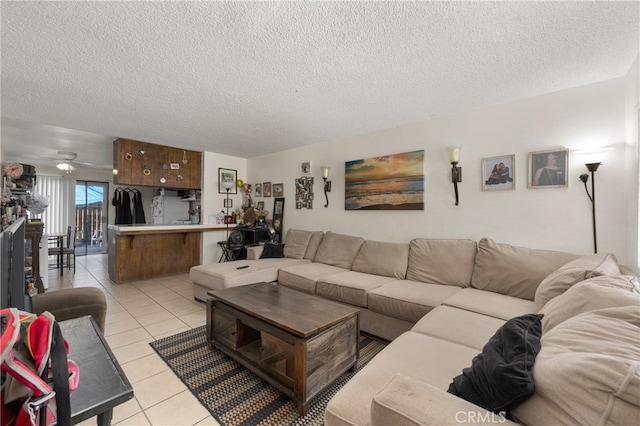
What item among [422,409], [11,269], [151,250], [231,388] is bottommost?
[231,388]

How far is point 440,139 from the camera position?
310cm

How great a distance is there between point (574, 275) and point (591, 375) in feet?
4.62

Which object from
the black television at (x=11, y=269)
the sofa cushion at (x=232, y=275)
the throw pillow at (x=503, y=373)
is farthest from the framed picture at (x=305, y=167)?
the throw pillow at (x=503, y=373)

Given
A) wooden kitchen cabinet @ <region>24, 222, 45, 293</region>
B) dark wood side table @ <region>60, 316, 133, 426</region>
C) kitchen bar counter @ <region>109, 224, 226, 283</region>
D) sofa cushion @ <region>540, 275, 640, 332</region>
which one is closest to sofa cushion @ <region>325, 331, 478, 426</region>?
sofa cushion @ <region>540, 275, 640, 332</region>

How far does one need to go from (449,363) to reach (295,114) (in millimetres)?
2793

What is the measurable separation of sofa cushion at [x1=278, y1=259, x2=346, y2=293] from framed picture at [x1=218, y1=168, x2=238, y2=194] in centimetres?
282

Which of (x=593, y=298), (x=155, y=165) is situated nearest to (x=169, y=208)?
(x=155, y=165)

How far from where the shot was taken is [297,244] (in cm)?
414

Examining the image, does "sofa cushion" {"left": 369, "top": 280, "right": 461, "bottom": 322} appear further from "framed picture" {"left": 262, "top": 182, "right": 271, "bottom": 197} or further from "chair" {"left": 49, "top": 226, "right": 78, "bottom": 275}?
"chair" {"left": 49, "top": 226, "right": 78, "bottom": 275}

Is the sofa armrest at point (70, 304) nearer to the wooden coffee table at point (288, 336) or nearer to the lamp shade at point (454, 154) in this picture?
the wooden coffee table at point (288, 336)

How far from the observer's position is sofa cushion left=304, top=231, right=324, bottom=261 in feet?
13.0

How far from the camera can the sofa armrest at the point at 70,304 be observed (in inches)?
71.0

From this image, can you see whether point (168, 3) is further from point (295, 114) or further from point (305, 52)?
point (295, 114)

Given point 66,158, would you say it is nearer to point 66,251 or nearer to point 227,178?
point 66,251
